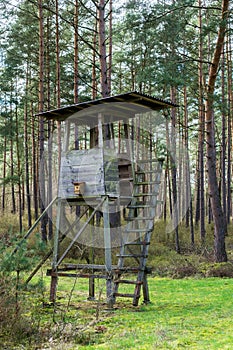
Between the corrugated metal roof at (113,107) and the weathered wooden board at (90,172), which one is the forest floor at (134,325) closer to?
the weathered wooden board at (90,172)

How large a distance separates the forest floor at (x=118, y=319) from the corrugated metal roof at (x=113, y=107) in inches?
151

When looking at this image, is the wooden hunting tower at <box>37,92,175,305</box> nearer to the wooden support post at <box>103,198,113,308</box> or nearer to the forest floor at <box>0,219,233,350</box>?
the wooden support post at <box>103,198,113,308</box>

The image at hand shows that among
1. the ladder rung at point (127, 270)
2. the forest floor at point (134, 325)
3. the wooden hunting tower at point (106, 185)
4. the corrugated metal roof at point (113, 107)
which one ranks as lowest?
the forest floor at point (134, 325)

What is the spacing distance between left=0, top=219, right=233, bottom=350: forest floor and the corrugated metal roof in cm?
382

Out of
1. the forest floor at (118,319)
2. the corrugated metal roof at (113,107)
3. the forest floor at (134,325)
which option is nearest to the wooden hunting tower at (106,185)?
the corrugated metal roof at (113,107)

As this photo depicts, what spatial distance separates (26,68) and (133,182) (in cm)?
1995

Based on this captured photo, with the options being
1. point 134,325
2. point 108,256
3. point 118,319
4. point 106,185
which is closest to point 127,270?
point 108,256

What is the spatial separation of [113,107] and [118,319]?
183 inches

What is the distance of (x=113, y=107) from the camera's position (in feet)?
33.1

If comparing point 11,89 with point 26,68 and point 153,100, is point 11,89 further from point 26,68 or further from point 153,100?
point 153,100

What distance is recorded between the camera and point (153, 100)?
9.68 m

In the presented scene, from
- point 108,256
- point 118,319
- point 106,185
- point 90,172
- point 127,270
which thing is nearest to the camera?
point 118,319

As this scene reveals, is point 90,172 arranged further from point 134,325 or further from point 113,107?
point 134,325

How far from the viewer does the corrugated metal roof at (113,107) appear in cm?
944
